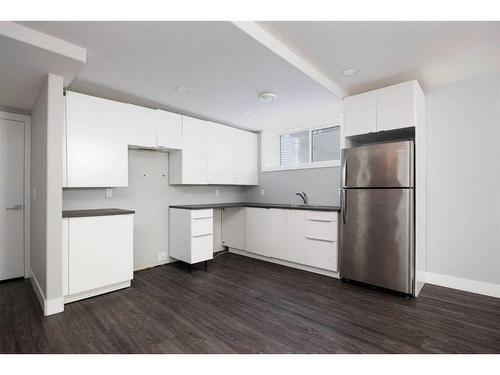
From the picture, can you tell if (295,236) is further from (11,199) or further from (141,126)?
(11,199)

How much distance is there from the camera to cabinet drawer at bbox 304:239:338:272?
3242mm

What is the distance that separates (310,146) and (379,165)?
5.51ft

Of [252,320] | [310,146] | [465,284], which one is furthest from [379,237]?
[310,146]

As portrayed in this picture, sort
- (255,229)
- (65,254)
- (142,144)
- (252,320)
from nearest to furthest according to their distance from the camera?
1. (252,320)
2. (65,254)
3. (142,144)
4. (255,229)

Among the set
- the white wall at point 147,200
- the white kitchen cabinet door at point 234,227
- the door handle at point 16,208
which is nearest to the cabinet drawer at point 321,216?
the white kitchen cabinet door at point 234,227

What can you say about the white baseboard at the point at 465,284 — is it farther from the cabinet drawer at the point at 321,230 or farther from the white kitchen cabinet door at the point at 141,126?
the white kitchen cabinet door at the point at 141,126

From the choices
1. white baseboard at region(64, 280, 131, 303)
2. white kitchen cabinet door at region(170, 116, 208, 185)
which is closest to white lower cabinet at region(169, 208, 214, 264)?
white kitchen cabinet door at region(170, 116, 208, 185)

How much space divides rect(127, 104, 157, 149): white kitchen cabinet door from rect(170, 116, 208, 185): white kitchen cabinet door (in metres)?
0.46

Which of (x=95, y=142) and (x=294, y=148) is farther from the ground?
(x=294, y=148)

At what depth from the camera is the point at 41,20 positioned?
176cm

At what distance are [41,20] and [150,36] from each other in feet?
2.29

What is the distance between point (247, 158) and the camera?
4.76 m
